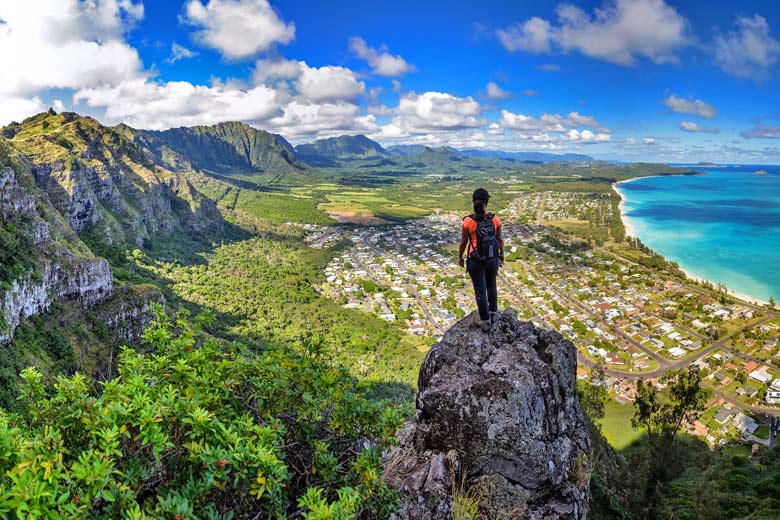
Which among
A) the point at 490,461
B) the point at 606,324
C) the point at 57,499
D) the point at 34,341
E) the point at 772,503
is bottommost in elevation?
the point at 606,324

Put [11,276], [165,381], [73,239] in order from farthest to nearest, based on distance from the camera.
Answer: [73,239]
[11,276]
[165,381]

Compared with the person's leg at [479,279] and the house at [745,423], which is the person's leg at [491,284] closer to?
the person's leg at [479,279]

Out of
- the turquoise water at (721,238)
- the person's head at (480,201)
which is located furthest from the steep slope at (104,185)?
the turquoise water at (721,238)

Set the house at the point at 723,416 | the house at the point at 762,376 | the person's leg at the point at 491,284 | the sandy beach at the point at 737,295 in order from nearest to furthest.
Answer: the person's leg at the point at 491,284 → the house at the point at 723,416 → the house at the point at 762,376 → the sandy beach at the point at 737,295

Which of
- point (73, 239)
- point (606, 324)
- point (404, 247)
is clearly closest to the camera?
point (73, 239)

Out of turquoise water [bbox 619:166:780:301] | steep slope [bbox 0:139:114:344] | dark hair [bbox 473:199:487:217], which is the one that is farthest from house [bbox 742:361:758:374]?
steep slope [bbox 0:139:114:344]

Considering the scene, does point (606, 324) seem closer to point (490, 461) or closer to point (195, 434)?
point (490, 461)

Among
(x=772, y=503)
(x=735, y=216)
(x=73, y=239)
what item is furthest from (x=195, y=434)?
(x=735, y=216)
